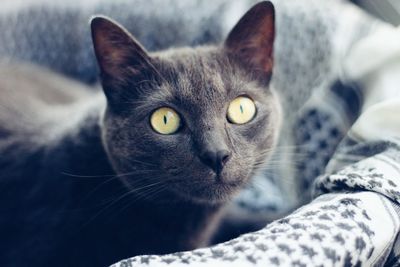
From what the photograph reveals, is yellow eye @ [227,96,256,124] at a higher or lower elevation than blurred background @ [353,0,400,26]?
lower

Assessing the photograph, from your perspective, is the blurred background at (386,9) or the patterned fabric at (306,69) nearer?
the patterned fabric at (306,69)

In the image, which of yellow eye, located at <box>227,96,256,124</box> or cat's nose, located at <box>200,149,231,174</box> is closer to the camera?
cat's nose, located at <box>200,149,231,174</box>

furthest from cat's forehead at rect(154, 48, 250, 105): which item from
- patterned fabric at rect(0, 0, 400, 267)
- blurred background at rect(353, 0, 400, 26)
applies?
blurred background at rect(353, 0, 400, 26)

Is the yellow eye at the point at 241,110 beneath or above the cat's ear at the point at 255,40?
beneath

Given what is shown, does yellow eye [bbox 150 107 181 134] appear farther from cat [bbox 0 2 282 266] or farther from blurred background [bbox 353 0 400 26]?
blurred background [bbox 353 0 400 26]

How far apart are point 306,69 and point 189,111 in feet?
1.73

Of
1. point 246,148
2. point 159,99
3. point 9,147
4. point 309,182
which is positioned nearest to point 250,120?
point 246,148

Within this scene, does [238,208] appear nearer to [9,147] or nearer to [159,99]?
[159,99]

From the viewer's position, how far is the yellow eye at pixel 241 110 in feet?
2.94

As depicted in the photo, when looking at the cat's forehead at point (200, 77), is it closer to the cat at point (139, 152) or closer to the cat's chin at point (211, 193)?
the cat at point (139, 152)

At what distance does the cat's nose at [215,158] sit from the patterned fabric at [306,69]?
0.51 feet

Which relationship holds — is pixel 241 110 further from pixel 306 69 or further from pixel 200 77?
pixel 306 69

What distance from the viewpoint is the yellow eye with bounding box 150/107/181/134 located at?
865 millimetres

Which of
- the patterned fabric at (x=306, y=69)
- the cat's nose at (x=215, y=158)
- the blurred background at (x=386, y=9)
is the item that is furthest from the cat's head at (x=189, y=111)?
the blurred background at (x=386, y=9)
